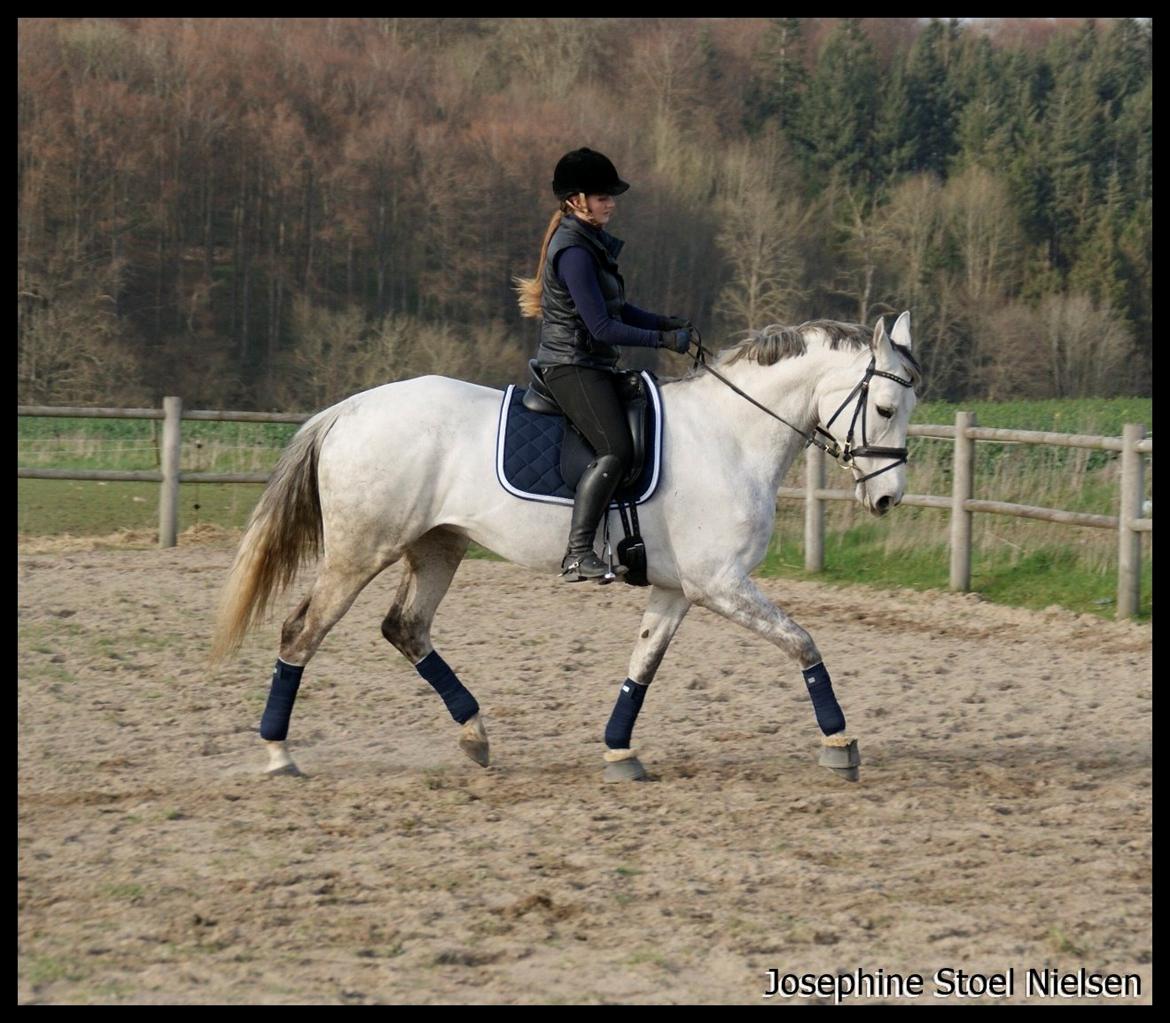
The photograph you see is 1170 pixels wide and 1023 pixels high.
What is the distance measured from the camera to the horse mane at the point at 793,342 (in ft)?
21.7

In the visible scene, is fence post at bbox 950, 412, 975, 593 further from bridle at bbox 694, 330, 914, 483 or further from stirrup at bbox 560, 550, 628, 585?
stirrup at bbox 560, 550, 628, 585

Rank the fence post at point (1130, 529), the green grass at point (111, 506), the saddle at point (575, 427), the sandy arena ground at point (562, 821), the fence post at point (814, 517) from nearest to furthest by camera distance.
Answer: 1. the sandy arena ground at point (562, 821)
2. the saddle at point (575, 427)
3. the fence post at point (1130, 529)
4. the fence post at point (814, 517)
5. the green grass at point (111, 506)

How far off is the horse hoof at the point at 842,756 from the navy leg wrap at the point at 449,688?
4.90 ft

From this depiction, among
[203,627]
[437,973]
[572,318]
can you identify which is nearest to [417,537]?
[572,318]

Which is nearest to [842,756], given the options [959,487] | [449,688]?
[449,688]

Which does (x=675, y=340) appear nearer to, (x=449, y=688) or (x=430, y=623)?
(x=430, y=623)

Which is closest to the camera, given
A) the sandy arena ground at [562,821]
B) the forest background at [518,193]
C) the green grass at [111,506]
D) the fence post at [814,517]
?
the sandy arena ground at [562,821]

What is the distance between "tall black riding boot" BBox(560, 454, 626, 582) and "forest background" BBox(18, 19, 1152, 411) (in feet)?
108

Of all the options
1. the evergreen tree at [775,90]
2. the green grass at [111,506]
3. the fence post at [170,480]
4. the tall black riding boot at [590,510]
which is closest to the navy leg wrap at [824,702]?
the tall black riding boot at [590,510]

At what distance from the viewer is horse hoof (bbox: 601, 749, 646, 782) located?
21.1 feet

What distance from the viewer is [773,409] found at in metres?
6.61

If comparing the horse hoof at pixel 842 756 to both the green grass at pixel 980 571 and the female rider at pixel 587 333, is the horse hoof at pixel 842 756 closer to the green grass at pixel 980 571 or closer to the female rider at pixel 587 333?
the female rider at pixel 587 333

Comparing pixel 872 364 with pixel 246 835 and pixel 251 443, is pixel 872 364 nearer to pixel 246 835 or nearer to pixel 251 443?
pixel 246 835

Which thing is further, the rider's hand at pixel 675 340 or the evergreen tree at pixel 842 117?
the evergreen tree at pixel 842 117
